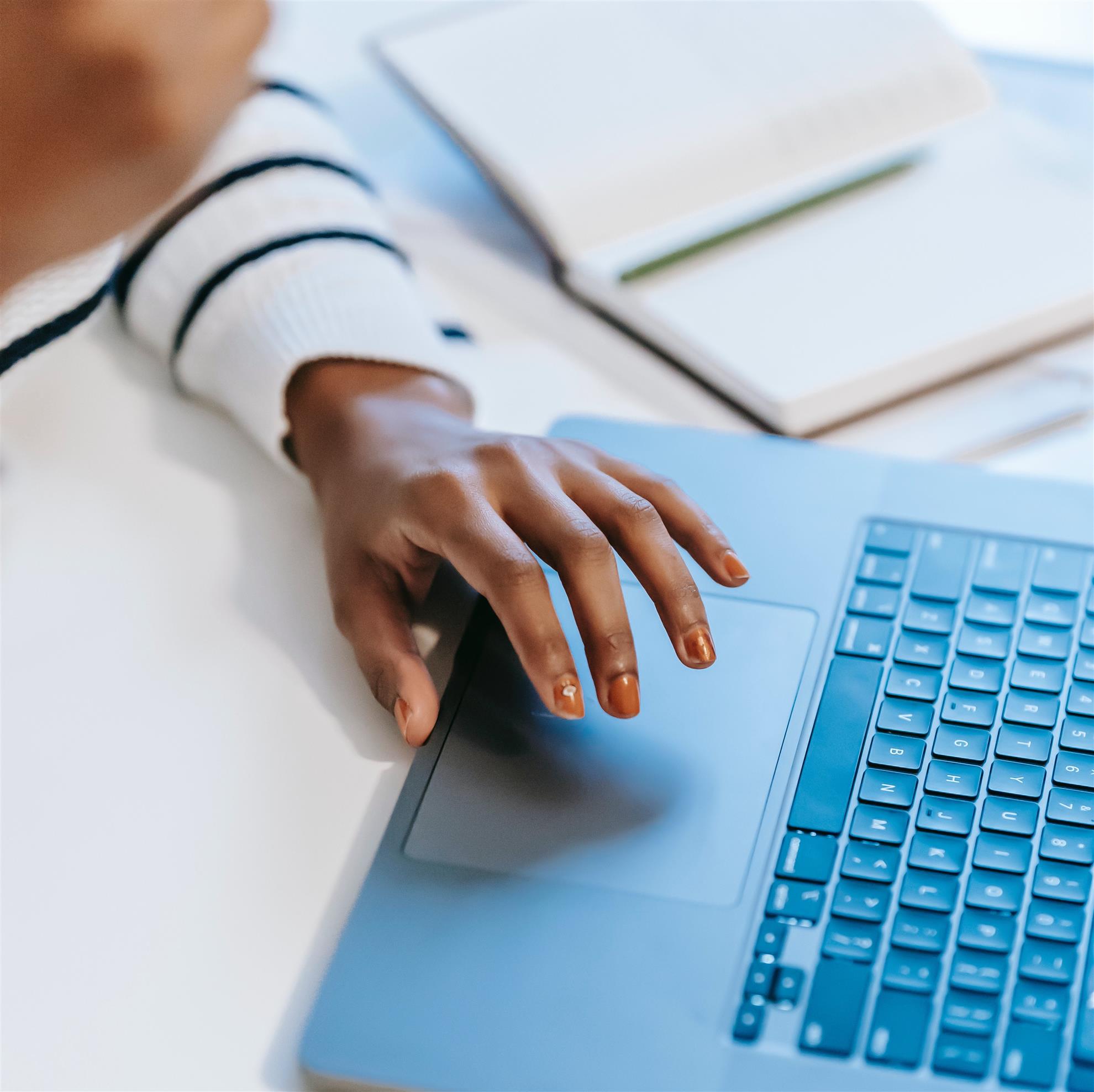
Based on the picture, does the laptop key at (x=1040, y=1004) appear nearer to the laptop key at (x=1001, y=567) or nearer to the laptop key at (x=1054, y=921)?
the laptop key at (x=1054, y=921)

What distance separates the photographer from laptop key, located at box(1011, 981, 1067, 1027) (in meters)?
0.33

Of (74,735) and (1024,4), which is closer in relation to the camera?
(74,735)

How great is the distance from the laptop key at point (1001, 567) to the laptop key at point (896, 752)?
0.08m

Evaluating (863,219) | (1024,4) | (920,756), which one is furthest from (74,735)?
(1024,4)

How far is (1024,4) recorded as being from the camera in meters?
0.83

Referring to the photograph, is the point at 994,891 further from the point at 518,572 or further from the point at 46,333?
the point at 46,333

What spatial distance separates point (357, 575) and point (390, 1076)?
0.19 metres

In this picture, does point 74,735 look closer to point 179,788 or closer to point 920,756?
point 179,788

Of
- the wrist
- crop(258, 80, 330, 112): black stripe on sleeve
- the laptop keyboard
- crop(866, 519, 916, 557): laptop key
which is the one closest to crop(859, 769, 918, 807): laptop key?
the laptop keyboard

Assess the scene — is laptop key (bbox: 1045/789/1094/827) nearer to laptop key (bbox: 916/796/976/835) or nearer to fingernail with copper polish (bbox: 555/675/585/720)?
laptop key (bbox: 916/796/976/835)

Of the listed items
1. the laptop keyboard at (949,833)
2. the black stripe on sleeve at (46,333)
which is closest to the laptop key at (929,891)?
the laptop keyboard at (949,833)

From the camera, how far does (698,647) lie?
0.41 metres

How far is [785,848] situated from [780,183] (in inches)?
14.4

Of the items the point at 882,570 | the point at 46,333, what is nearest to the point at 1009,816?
the point at 882,570
